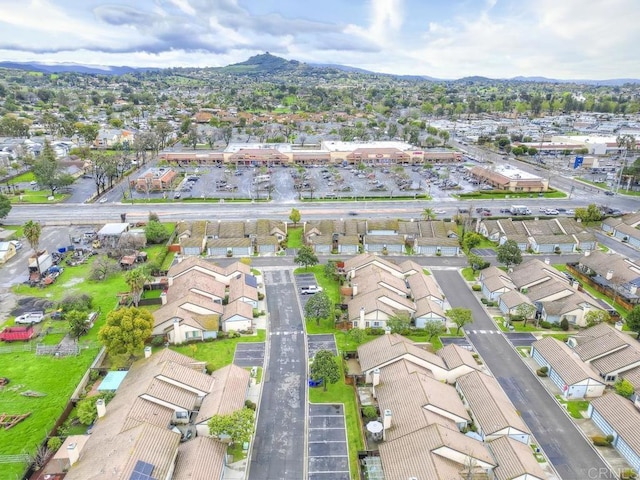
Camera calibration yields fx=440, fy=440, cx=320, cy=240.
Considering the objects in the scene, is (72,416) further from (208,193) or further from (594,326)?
(208,193)

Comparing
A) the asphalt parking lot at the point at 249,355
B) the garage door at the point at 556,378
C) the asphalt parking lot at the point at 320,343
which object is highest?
the garage door at the point at 556,378

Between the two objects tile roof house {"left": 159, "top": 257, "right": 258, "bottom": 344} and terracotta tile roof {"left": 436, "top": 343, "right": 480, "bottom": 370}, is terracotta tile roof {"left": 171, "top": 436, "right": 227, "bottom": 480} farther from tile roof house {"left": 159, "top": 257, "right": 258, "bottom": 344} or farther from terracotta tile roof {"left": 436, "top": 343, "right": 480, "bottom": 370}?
terracotta tile roof {"left": 436, "top": 343, "right": 480, "bottom": 370}

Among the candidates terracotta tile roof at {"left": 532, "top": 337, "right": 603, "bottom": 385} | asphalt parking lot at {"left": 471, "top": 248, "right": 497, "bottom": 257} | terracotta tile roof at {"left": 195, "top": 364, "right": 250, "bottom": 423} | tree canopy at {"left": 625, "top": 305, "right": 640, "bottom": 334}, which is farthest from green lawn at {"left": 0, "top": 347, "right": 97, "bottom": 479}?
asphalt parking lot at {"left": 471, "top": 248, "right": 497, "bottom": 257}

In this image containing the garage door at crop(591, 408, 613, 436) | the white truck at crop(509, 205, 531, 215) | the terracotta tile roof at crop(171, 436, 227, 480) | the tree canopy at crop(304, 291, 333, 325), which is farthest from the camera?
the white truck at crop(509, 205, 531, 215)

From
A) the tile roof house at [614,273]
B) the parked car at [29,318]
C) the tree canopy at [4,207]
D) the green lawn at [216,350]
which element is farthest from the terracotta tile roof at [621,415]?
the tree canopy at [4,207]

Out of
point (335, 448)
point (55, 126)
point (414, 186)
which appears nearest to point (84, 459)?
point (335, 448)

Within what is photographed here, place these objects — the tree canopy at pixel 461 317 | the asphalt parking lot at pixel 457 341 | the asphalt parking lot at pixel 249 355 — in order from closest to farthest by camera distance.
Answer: the asphalt parking lot at pixel 249 355 → the asphalt parking lot at pixel 457 341 → the tree canopy at pixel 461 317

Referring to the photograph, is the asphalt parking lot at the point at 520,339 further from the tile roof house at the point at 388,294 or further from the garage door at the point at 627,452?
the garage door at the point at 627,452

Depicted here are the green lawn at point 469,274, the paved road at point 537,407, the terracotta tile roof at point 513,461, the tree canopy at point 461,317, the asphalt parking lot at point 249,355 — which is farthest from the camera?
the green lawn at point 469,274
